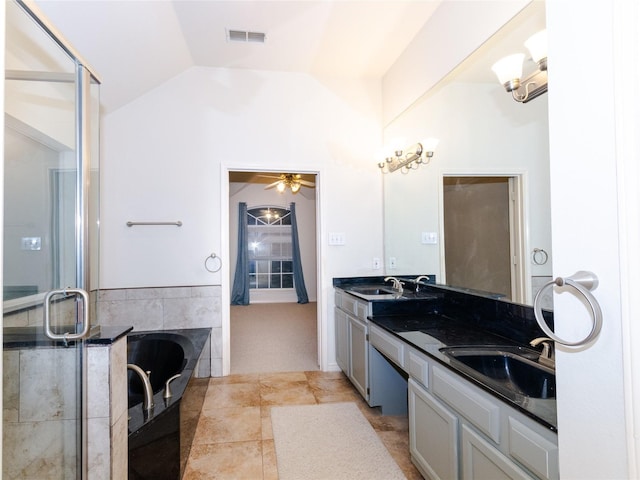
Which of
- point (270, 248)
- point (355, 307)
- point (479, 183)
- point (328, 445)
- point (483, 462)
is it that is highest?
point (479, 183)

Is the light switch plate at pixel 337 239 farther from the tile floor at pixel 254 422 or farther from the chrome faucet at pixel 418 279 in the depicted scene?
the tile floor at pixel 254 422

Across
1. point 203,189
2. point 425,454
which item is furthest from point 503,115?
point 203,189

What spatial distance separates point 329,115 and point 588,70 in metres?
3.12

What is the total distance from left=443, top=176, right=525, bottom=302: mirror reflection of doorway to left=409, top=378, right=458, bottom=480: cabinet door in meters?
0.75

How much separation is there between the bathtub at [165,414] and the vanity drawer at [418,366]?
121 centimetres

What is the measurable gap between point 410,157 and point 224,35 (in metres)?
1.86

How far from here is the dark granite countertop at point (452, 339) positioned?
1.06 m

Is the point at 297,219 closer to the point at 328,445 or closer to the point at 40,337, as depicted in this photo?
the point at 328,445

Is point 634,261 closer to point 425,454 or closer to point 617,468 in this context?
point 617,468

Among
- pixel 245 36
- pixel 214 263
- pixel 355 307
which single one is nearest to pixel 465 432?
pixel 355 307

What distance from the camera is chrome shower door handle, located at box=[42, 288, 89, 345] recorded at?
1.19 m

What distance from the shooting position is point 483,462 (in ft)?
4.17

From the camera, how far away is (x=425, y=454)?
1.68 meters

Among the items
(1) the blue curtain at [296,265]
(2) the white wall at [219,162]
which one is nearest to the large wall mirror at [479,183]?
(2) the white wall at [219,162]
